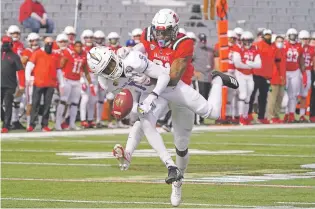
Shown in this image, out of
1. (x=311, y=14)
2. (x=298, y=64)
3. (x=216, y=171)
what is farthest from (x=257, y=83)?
(x=216, y=171)

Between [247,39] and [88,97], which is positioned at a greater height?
[247,39]

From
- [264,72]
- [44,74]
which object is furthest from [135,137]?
[264,72]

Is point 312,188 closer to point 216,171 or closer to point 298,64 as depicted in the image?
point 216,171

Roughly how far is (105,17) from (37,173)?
1602 centimetres

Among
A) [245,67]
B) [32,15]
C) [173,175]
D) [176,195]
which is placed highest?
[32,15]

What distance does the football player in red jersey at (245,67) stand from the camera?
24.6m

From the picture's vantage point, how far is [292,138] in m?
21.2

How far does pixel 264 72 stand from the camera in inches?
1010

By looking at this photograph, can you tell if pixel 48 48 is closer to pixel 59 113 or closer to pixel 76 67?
pixel 76 67

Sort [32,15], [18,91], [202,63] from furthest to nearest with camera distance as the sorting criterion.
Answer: [32,15]
[202,63]
[18,91]

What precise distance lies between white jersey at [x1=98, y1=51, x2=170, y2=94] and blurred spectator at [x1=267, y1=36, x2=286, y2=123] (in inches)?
577

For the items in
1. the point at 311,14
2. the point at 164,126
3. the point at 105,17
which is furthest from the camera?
the point at 105,17

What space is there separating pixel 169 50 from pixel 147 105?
2.99 ft

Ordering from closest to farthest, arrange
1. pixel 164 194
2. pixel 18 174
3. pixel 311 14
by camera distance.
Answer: pixel 164 194, pixel 18 174, pixel 311 14
